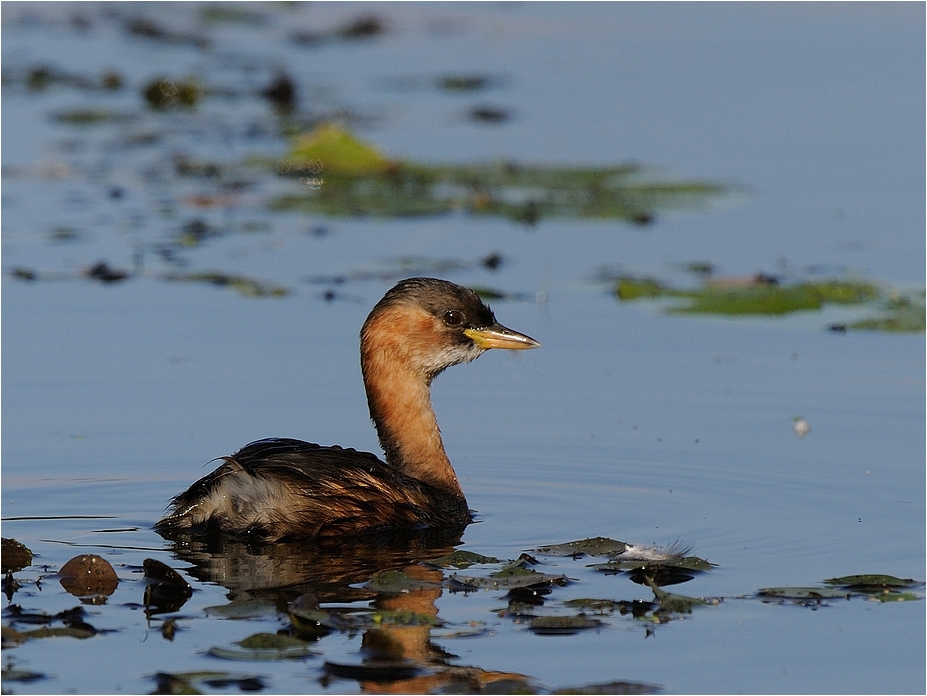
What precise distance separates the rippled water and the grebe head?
752 millimetres

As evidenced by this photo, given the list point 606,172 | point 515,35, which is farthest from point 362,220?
point 515,35

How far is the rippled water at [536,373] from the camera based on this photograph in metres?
6.48

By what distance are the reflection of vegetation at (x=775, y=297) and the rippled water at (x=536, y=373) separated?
194mm

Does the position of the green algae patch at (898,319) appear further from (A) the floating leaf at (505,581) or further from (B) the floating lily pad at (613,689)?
(B) the floating lily pad at (613,689)

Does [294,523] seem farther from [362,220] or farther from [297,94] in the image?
[297,94]

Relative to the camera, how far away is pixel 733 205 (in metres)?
15.4

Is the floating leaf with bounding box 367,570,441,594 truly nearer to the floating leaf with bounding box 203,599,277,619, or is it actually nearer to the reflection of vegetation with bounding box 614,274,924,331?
the floating leaf with bounding box 203,599,277,619

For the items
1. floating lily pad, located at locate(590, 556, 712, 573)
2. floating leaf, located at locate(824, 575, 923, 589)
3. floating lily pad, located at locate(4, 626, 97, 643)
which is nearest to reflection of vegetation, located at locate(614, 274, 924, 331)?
floating lily pad, located at locate(590, 556, 712, 573)

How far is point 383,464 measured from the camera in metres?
8.45

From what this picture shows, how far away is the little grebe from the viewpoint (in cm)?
798

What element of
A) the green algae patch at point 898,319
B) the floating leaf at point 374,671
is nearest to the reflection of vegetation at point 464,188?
the green algae patch at point 898,319

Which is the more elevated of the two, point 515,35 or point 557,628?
point 515,35

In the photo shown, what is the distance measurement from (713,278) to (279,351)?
11.2 ft

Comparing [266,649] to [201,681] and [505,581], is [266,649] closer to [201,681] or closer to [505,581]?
[201,681]
